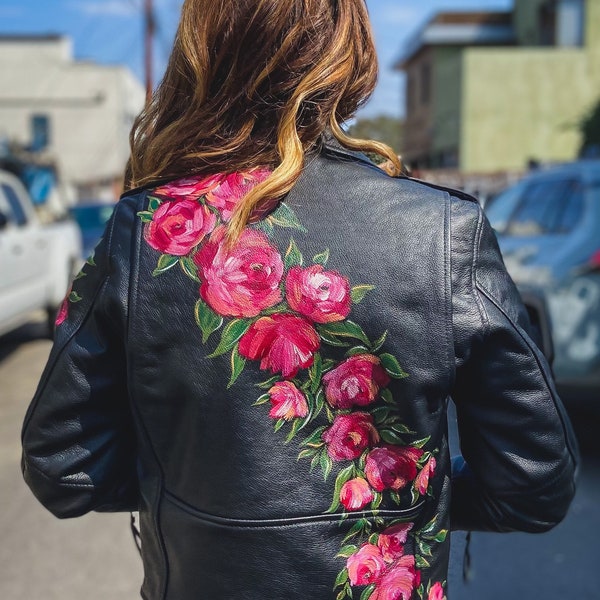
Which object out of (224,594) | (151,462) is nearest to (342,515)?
(224,594)

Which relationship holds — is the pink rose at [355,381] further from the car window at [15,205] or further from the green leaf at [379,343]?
the car window at [15,205]

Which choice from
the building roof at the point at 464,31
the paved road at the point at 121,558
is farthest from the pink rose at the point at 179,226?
the building roof at the point at 464,31

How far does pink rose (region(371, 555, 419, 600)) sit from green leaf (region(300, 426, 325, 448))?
Answer: 9.3 inches

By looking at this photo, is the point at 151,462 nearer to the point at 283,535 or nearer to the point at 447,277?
the point at 283,535

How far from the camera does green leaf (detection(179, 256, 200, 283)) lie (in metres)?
1.30

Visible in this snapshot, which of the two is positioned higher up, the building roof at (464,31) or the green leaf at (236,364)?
the building roof at (464,31)

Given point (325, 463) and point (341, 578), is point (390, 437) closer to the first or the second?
point (325, 463)

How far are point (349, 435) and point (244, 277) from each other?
30 centimetres

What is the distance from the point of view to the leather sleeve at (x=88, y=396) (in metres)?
1.32

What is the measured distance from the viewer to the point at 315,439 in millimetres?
1284

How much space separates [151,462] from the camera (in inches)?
53.2

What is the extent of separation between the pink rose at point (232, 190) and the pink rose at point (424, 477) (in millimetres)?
513

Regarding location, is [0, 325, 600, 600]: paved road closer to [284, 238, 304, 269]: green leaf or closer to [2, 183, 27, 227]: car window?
[284, 238, 304, 269]: green leaf

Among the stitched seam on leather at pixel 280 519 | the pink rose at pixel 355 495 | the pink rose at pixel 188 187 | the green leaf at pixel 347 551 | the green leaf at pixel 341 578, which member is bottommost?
the green leaf at pixel 341 578
